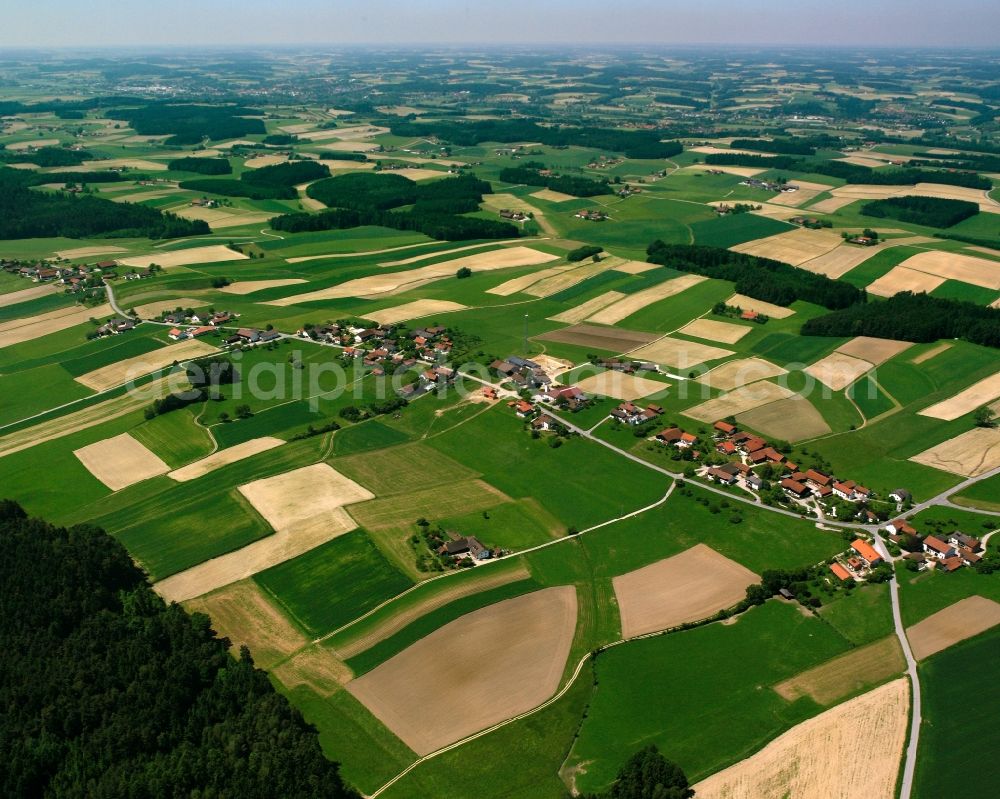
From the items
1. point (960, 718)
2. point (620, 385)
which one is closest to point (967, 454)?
point (620, 385)

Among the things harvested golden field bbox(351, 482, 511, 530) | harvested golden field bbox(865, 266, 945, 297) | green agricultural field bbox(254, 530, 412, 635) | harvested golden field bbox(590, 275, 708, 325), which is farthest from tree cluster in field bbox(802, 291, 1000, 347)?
green agricultural field bbox(254, 530, 412, 635)

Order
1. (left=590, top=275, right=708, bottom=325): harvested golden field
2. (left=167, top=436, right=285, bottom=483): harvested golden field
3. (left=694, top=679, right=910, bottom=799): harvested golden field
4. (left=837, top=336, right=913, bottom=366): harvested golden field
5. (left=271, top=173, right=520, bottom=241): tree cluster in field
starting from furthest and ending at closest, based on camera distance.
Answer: (left=271, top=173, right=520, bottom=241): tree cluster in field, (left=590, top=275, right=708, bottom=325): harvested golden field, (left=837, top=336, right=913, bottom=366): harvested golden field, (left=167, top=436, right=285, bottom=483): harvested golden field, (left=694, top=679, right=910, bottom=799): harvested golden field

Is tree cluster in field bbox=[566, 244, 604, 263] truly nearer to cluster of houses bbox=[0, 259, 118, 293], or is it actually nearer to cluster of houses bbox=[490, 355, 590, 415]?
cluster of houses bbox=[490, 355, 590, 415]

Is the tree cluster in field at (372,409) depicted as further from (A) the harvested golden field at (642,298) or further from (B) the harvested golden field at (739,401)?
(A) the harvested golden field at (642,298)

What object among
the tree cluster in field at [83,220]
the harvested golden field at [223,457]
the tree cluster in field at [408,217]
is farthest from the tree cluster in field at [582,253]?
the tree cluster in field at [83,220]

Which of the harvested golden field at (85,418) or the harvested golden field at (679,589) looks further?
the harvested golden field at (85,418)

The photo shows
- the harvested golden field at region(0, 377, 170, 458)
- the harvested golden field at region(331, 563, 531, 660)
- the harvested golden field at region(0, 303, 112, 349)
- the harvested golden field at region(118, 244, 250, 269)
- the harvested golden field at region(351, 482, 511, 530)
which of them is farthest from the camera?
the harvested golden field at region(118, 244, 250, 269)
